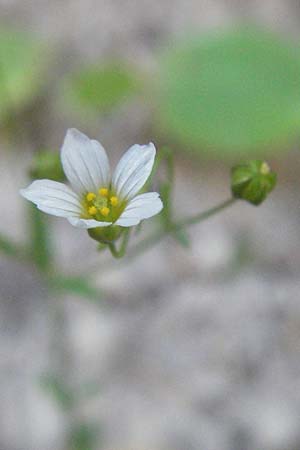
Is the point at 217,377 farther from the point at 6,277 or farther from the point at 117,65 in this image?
the point at 117,65

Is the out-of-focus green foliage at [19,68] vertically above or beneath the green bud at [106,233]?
beneath

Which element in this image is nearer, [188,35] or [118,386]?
[118,386]

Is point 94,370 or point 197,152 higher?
point 197,152

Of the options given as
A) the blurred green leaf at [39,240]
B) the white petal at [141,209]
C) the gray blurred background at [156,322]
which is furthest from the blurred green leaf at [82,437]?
the white petal at [141,209]

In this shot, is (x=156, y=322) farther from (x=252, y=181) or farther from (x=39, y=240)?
(x=252, y=181)

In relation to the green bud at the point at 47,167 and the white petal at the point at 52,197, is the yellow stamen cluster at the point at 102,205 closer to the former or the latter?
the white petal at the point at 52,197

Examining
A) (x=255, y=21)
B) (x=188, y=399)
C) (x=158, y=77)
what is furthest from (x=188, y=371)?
(x=255, y=21)
